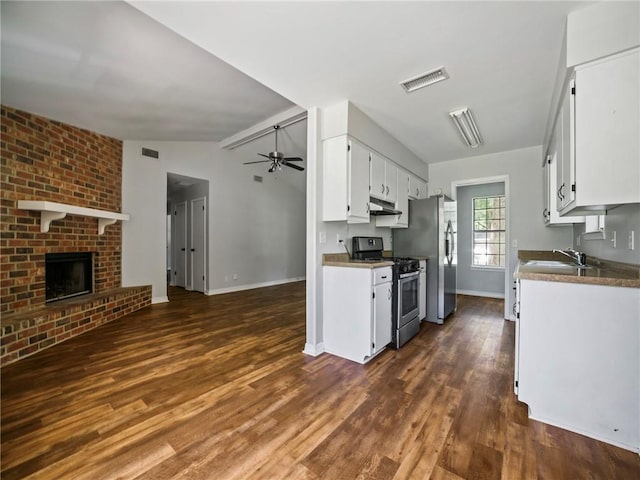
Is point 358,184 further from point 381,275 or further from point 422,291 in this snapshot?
point 422,291

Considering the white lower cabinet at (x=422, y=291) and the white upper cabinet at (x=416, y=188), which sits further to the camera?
the white upper cabinet at (x=416, y=188)

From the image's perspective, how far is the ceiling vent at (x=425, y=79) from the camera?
2.28 meters

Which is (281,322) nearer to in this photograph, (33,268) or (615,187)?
(33,268)

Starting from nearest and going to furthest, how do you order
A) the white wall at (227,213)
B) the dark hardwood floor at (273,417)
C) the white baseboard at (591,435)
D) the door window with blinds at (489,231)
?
the dark hardwood floor at (273,417) < the white baseboard at (591,435) < the white wall at (227,213) < the door window with blinds at (489,231)

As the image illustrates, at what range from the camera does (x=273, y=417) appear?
69.6 inches

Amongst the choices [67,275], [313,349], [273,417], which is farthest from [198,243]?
[273,417]

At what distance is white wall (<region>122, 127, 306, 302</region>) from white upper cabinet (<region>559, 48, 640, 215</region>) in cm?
337

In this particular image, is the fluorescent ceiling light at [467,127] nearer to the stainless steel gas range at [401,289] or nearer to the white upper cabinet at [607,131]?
the white upper cabinet at [607,131]

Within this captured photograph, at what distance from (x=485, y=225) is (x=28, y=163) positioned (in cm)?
745

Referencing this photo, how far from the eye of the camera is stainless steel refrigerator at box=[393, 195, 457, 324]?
12.6ft

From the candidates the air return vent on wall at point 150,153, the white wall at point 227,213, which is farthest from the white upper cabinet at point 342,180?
the air return vent on wall at point 150,153

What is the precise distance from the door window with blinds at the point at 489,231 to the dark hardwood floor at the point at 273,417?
323cm

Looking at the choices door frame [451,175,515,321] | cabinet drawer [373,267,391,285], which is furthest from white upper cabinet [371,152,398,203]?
door frame [451,175,515,321]

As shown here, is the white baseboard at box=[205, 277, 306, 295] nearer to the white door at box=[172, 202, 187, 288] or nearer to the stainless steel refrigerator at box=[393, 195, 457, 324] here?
the white door at box=[172, 202, 187, 288]
